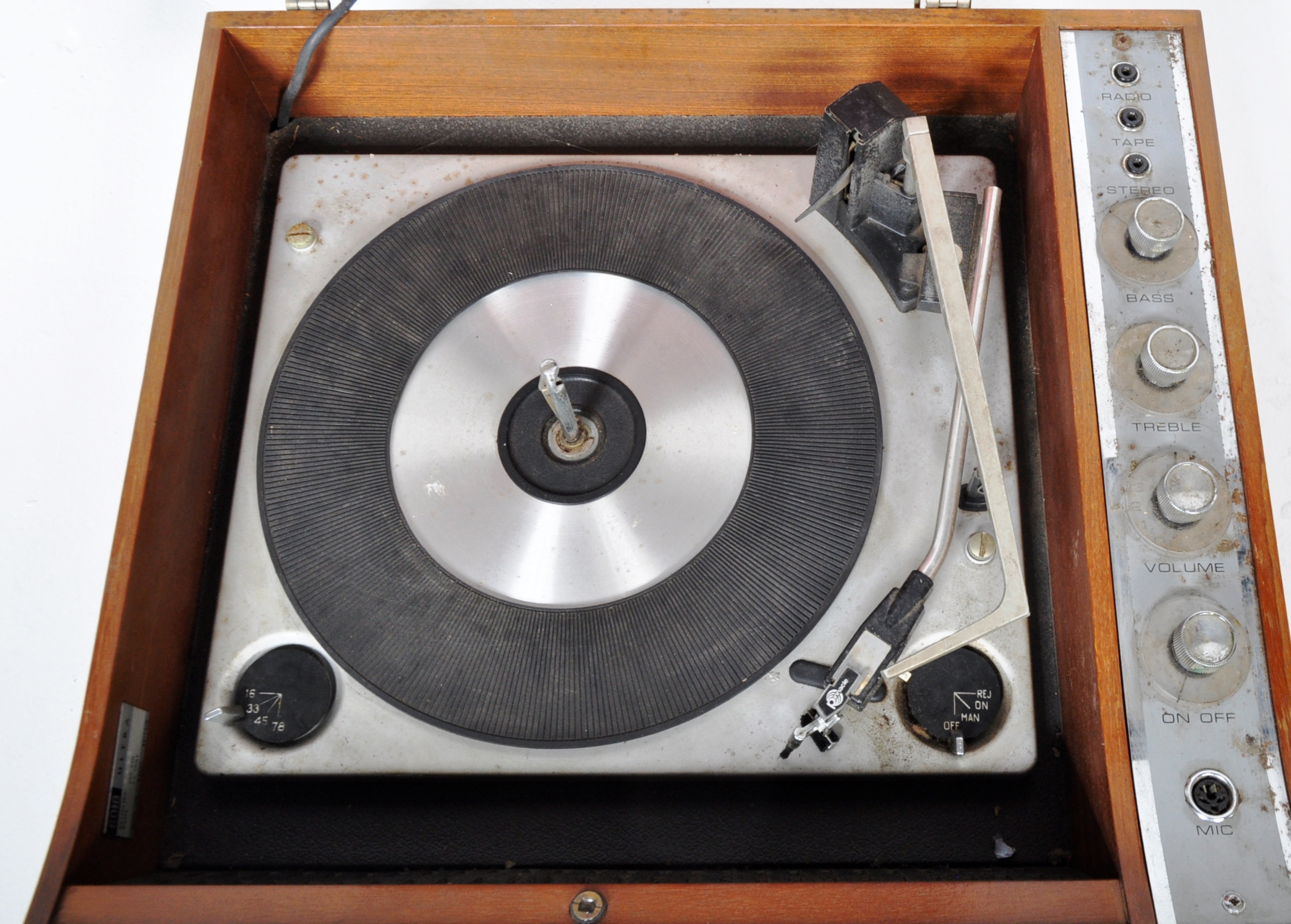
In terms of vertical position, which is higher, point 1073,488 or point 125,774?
point 1073,488

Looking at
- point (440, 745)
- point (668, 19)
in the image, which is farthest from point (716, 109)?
point (440, 745)

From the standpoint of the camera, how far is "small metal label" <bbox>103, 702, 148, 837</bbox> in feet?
3.34

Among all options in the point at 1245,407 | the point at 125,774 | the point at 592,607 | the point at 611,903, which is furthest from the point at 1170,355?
the point at 125,774

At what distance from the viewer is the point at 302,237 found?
48.3 inches

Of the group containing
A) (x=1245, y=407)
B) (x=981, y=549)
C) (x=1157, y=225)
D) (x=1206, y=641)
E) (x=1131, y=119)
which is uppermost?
(x=1131, y=119)

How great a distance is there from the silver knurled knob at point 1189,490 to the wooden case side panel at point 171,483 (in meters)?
1.00

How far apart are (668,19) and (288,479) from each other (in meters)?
0.68

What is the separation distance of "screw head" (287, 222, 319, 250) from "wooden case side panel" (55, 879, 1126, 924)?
2.32ft

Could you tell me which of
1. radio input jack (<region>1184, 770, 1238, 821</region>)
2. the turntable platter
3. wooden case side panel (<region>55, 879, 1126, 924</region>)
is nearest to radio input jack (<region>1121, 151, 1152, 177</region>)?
the turntable platter

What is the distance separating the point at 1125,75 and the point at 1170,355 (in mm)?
348

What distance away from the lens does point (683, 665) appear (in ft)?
3.48

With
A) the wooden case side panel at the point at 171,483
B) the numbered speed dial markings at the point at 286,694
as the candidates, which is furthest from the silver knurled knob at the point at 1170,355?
the wooden case side panel at the point at 171,483

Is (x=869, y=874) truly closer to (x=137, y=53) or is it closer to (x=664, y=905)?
(x=664, y=905)

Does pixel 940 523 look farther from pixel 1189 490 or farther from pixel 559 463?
pixel 559 463
